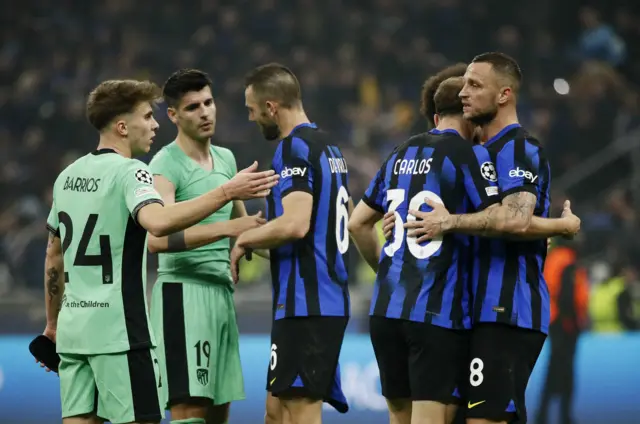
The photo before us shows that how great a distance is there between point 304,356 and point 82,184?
1468 mm

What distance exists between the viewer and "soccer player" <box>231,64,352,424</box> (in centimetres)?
520

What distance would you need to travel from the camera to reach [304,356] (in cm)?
521

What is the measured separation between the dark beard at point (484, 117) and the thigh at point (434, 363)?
1.06 metres

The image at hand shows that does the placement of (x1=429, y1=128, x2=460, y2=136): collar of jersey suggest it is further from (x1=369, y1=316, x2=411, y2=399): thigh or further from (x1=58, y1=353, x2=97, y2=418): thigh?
(x1=58, y1=353, x2=97, y2=418): thigh

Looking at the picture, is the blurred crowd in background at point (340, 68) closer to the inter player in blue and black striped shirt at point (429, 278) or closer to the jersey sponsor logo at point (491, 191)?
the inter player in blue and black striped shirt at point (429, 278)

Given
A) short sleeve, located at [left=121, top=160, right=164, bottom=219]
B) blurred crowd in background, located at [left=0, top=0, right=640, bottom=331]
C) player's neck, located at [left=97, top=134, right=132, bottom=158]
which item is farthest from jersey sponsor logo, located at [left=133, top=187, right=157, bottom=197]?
blurred crowd in background, located at [left=0, top=0, right=640, bottom=331]

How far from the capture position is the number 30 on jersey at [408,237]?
16.1 ft

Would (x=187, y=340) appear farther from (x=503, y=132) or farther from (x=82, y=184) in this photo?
(x=503, y=132)

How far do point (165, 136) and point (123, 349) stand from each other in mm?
9083

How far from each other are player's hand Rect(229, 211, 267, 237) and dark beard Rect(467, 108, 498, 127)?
3.91 feet

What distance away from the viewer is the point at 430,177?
4.92 meters

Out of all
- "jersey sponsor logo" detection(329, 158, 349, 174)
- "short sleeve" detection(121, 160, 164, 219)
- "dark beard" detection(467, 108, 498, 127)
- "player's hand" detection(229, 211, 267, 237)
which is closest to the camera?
"short sleeve" detection(121, 160, 164, 219)

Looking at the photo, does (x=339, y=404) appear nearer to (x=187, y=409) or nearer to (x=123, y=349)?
(x=187, y=409)

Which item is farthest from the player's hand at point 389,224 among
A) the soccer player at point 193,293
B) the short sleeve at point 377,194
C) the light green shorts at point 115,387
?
the light green shorts at point 115,387
